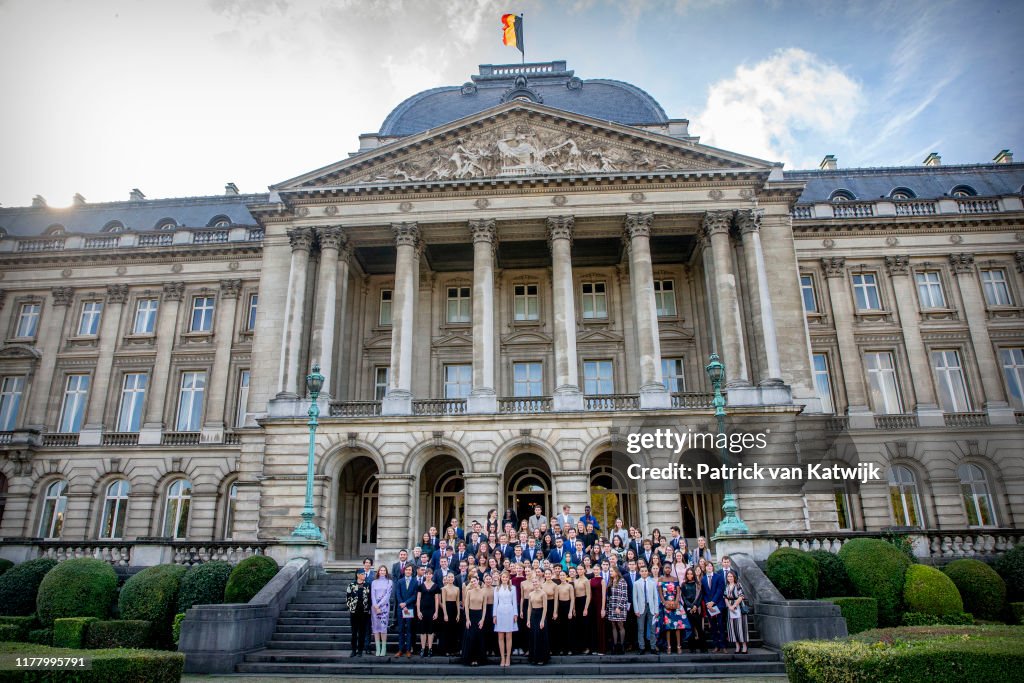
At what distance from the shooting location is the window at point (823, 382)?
35.4 metres

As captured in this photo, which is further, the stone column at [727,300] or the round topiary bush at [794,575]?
the stone column at [727,300]

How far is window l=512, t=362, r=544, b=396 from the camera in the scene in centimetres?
3419

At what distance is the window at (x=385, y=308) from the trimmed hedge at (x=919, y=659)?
28.5 meters

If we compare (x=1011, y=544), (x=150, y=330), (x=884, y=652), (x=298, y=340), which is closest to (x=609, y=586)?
(x=884, y=652)

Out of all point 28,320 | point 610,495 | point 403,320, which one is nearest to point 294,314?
point 403,320

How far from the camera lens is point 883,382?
35875mm

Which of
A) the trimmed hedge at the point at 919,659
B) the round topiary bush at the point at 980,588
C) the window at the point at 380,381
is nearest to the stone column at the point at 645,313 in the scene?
the round topiary bush at the point at 980,588

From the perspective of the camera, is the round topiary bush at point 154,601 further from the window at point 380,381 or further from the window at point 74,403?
the window at point 74,403

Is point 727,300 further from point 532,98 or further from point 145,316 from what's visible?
point 145,316

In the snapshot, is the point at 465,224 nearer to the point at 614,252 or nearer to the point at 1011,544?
the point at 614,252

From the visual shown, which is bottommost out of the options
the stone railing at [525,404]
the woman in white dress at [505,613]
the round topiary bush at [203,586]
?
the woman in white dress at [505,613]

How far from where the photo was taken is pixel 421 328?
3488 cm

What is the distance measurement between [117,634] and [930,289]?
39265 mm

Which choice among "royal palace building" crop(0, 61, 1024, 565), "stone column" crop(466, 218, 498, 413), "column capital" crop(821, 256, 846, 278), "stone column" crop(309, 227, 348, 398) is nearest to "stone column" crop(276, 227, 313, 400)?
"royal palace building" crop(0, 61, 1024, 565)
